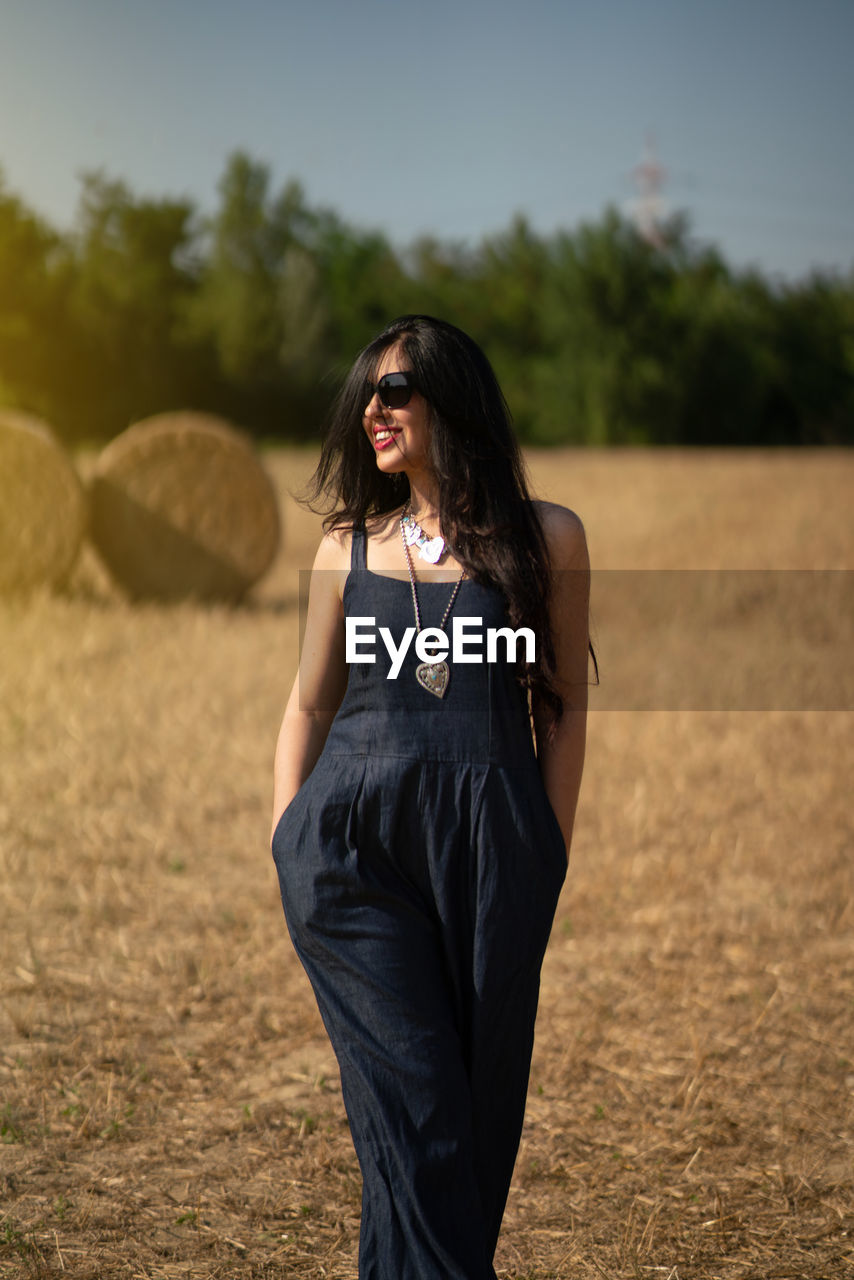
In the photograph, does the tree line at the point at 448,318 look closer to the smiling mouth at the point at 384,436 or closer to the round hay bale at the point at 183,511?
the round hay bale at the point at 183,511

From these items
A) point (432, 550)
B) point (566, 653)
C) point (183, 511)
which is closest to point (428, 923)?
point (566, 653)

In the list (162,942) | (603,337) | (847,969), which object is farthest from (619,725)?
(603,337)

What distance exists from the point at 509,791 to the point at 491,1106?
0.52 metres

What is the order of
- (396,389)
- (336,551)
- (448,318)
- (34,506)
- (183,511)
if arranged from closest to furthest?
(396,389) → (336,551) → (34,506) → (183,511) → (448,318)

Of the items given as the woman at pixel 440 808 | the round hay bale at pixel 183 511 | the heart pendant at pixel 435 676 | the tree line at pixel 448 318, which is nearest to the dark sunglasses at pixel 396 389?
the woman at pixel 440 808

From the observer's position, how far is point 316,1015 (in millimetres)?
4195

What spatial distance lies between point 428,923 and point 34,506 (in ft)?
29.0

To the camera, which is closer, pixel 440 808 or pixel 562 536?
pixel 440 808

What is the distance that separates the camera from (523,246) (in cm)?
4412

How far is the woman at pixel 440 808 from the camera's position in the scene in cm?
211

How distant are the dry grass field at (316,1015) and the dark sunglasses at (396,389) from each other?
1.81 m

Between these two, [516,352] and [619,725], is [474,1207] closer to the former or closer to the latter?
[619,725]

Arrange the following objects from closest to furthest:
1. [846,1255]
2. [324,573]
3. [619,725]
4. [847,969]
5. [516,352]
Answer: [324,573], [846,1255], [847,969], [619,725], [516,352]

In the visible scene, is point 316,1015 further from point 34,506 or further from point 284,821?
point 34,506
